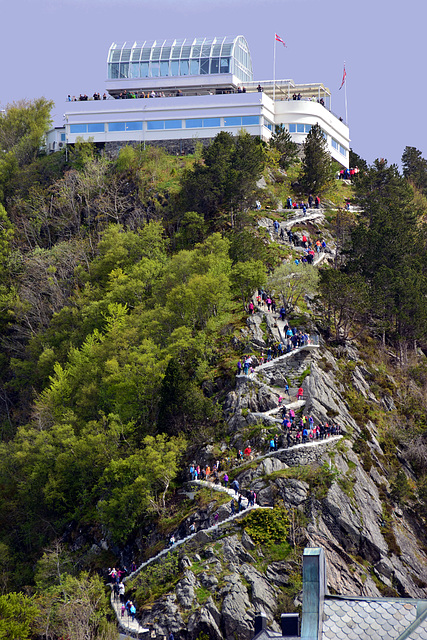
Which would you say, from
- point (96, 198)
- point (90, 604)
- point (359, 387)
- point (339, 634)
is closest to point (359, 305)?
point (359, 387)

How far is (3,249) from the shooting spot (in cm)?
10231

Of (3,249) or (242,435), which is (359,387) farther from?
(3,249)

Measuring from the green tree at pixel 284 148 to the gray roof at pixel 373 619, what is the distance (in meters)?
81.7

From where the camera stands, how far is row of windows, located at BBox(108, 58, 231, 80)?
115m

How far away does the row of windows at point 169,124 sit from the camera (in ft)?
356

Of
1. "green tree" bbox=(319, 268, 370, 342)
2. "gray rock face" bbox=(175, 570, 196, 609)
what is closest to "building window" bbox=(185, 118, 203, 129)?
"green tree" bbox=(319, 268, 370, 342)

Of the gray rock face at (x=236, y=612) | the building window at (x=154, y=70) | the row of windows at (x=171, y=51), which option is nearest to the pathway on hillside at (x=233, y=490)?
the gray rock face at (x=236, y=612)

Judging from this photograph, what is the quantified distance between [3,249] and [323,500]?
5283cm

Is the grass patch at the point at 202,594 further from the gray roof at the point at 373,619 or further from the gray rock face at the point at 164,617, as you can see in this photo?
the gray roof at the point at 373,619

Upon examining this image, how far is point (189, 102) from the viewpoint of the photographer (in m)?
111

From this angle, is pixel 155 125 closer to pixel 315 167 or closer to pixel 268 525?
pixel 315 167

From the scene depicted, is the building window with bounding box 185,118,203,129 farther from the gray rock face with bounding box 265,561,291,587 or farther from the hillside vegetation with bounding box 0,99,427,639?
the gray rock face with bounding box 265,561,291,587

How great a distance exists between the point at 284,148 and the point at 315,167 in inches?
275

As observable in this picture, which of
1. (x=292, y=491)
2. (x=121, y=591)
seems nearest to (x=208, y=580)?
(x=121, y=591)
